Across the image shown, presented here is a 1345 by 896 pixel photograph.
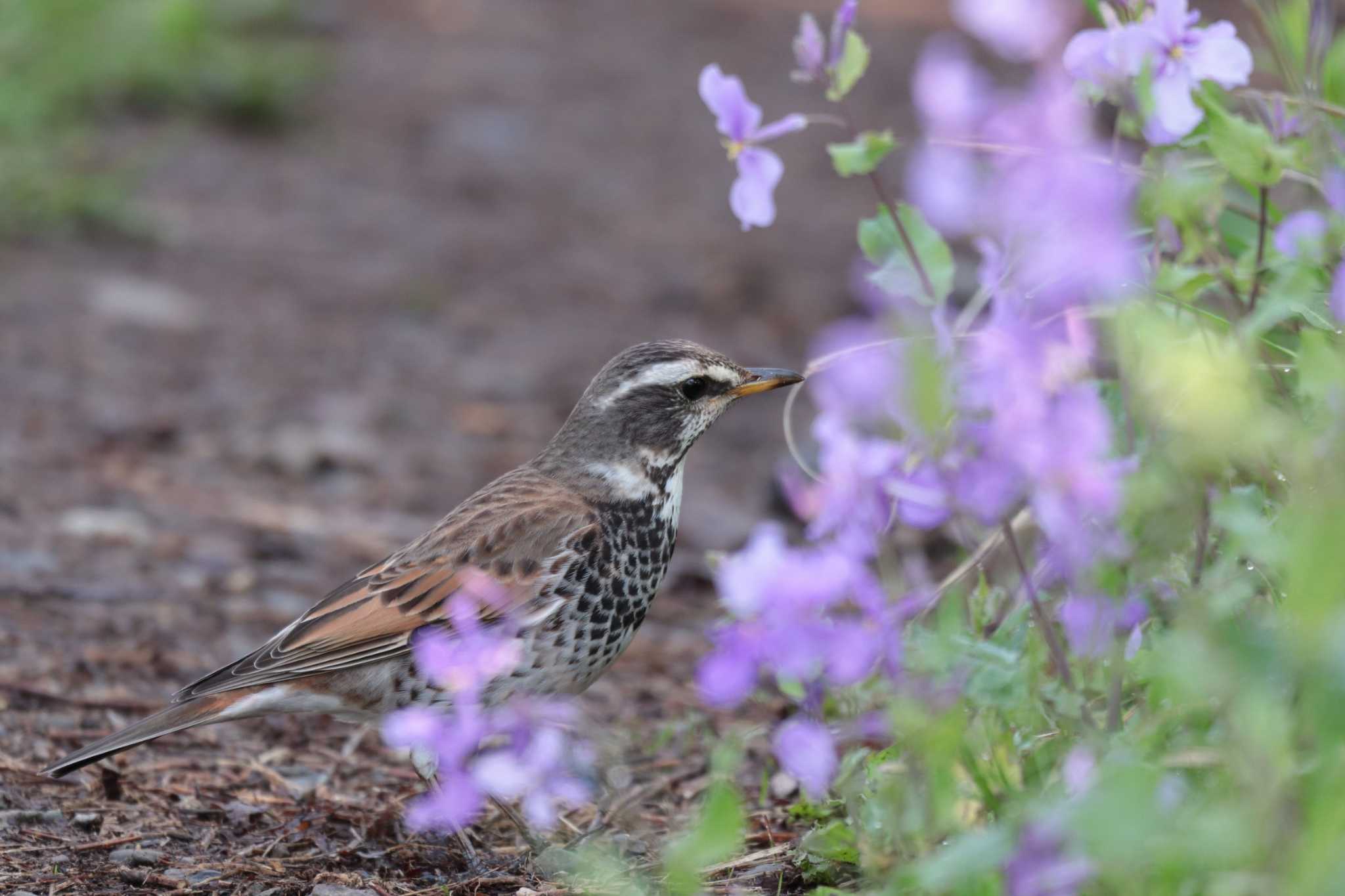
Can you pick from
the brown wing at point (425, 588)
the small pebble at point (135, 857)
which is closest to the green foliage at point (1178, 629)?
the brown wing at point (425, 588)

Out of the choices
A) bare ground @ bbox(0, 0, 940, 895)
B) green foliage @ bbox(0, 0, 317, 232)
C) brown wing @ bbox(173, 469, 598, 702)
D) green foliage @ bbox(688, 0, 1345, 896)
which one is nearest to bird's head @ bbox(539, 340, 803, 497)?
brown wing @ bbox(173, 469, 598, 702)

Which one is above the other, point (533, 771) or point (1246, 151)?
point (1246, 151)

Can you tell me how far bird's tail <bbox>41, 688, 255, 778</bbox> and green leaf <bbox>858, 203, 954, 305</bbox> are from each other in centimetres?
224

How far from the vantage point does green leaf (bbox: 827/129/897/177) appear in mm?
3006

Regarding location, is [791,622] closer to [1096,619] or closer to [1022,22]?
[1096,619]

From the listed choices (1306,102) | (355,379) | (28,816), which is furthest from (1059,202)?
(355,379)

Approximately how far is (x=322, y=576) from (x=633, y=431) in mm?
2309

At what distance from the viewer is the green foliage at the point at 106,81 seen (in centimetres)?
1113

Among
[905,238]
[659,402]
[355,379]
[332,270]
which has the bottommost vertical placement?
[332,270]

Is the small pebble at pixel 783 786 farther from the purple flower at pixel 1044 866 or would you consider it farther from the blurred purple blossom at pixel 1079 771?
the purple flower at pixel 1044 866

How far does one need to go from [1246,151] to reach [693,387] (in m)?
2.24

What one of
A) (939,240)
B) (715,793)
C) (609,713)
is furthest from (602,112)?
(715,793)

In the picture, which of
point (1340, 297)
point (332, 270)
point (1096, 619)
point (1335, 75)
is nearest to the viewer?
point (1096, 619)

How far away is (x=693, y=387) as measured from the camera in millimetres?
4945
